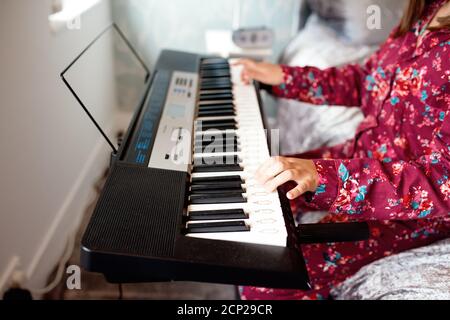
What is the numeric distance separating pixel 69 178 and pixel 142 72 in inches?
31.2

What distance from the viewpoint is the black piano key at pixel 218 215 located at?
84 cm

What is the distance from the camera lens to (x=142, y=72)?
2.33m

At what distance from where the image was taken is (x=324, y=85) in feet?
4.51

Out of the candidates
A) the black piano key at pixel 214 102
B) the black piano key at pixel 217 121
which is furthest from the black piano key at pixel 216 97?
the black piano key at pixel 217 121

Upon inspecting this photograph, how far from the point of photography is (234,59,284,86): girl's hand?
1.37 m

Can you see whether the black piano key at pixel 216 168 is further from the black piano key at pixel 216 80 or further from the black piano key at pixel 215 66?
the black piano key at pixel 215 66

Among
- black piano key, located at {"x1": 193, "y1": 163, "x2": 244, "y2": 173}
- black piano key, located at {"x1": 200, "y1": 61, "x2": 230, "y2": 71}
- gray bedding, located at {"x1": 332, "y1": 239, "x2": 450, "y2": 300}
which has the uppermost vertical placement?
black piano key, located at {"x1": 200, "y1": 61, "x2": 230, "y2": 71}

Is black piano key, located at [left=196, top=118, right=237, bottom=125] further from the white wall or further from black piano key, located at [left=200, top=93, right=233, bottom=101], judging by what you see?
the white wall

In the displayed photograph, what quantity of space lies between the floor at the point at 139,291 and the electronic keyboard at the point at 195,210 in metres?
0.69

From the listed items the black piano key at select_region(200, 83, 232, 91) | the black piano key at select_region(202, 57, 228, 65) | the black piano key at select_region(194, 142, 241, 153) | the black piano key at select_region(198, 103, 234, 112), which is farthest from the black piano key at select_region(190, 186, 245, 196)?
the black piano key at select_region(202, 57, 228, 65)

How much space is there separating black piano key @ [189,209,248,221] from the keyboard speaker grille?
3 centimetres

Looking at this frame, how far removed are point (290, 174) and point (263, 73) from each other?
1.91 feet
